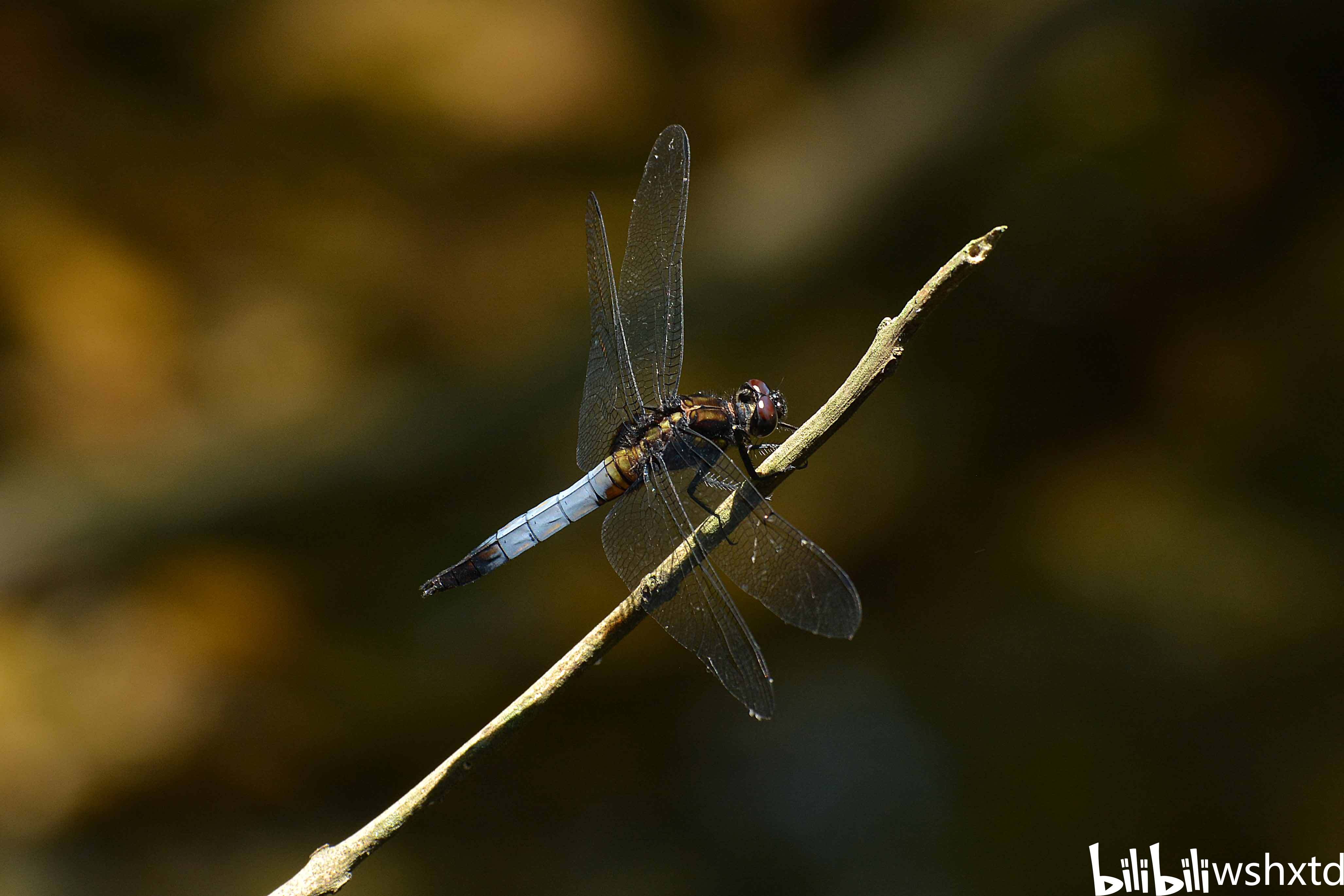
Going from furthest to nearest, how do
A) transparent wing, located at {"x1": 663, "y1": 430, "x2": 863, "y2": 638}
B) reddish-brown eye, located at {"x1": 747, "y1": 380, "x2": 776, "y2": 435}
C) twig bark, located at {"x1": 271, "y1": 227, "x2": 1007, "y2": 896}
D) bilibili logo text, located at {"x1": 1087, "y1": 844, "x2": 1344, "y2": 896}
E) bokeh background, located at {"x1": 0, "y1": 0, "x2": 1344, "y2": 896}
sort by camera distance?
1. bokeh background, located at {"x1": 0, "y1": 0, "x2": 1344, "y2": 896}
2. bilibili logo text, located at {"x1": 1087, "y1": 844, "x2": 1344, "y2": 896}
3. reddish-brown eye, located at {"x1": 747, "y1": 380, "x2": 776, "y2": 435}
4. transparent wing, located at {"x1": 663, "y1": 430, "x2": 863, "y2": 638}
5. twig bark, located at {"x1": 271, "y1": 227, "x2": 1007, "y2": 896}

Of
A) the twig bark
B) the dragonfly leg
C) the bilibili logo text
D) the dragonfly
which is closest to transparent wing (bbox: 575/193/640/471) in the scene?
the dragonfly

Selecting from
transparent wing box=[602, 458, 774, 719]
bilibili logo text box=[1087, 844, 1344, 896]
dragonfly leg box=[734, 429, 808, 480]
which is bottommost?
bilibili logo text box=[1087, 844, 1344, 896]

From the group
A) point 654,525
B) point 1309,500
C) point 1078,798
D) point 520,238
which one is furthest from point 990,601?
point 520,238

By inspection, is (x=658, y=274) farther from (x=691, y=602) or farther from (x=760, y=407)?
(x=691, y=602)

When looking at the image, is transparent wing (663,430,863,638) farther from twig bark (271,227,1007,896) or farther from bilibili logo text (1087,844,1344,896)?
bilibili logo text (1087,844,1344,896)

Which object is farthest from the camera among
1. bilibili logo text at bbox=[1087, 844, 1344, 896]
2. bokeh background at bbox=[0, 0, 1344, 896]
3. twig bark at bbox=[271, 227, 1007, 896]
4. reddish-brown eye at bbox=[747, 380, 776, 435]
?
bokeh background at bbox=[0, 0, 1344, 896]

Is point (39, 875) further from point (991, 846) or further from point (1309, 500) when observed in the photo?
point (1309, 500)

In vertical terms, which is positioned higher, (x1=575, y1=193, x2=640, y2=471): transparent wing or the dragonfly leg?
(x1=575, y1=193, x2=640, y2=471): transparent wing

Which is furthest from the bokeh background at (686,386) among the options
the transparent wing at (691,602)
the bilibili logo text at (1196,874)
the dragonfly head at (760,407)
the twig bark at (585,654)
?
the twig bark at (585,654)
